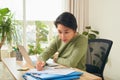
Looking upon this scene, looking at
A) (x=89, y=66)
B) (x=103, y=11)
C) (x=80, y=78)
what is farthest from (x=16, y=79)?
(x=103, y=11)

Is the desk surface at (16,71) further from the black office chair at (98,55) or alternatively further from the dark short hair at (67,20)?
the black office chair at (98,55)

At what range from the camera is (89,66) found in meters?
2.57

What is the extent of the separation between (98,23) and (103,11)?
0.84 ft

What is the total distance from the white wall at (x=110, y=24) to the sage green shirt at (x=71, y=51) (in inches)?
55.9

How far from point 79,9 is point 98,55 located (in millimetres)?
1638

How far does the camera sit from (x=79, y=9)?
3.97m

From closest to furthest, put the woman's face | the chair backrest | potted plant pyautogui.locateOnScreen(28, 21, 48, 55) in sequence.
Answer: the woman's face
the chair backrest
potted plant pyautogui.locateOnScreen(28, 21, 48, 55)

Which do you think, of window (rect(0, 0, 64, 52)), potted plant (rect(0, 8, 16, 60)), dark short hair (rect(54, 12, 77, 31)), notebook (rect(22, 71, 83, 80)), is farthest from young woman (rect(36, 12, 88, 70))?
window (rect(0, 0, 64, 52))

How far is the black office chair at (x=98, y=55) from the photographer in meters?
2.44

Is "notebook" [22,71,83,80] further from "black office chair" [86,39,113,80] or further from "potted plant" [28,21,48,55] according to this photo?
"potted plant" [28,21,48,55]

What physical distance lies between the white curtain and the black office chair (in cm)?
139

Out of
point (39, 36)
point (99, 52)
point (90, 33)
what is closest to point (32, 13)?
point (39, 36)

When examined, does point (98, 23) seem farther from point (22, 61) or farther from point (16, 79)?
point (16, 79)

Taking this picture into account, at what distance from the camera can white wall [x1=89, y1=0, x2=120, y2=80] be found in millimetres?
3377
